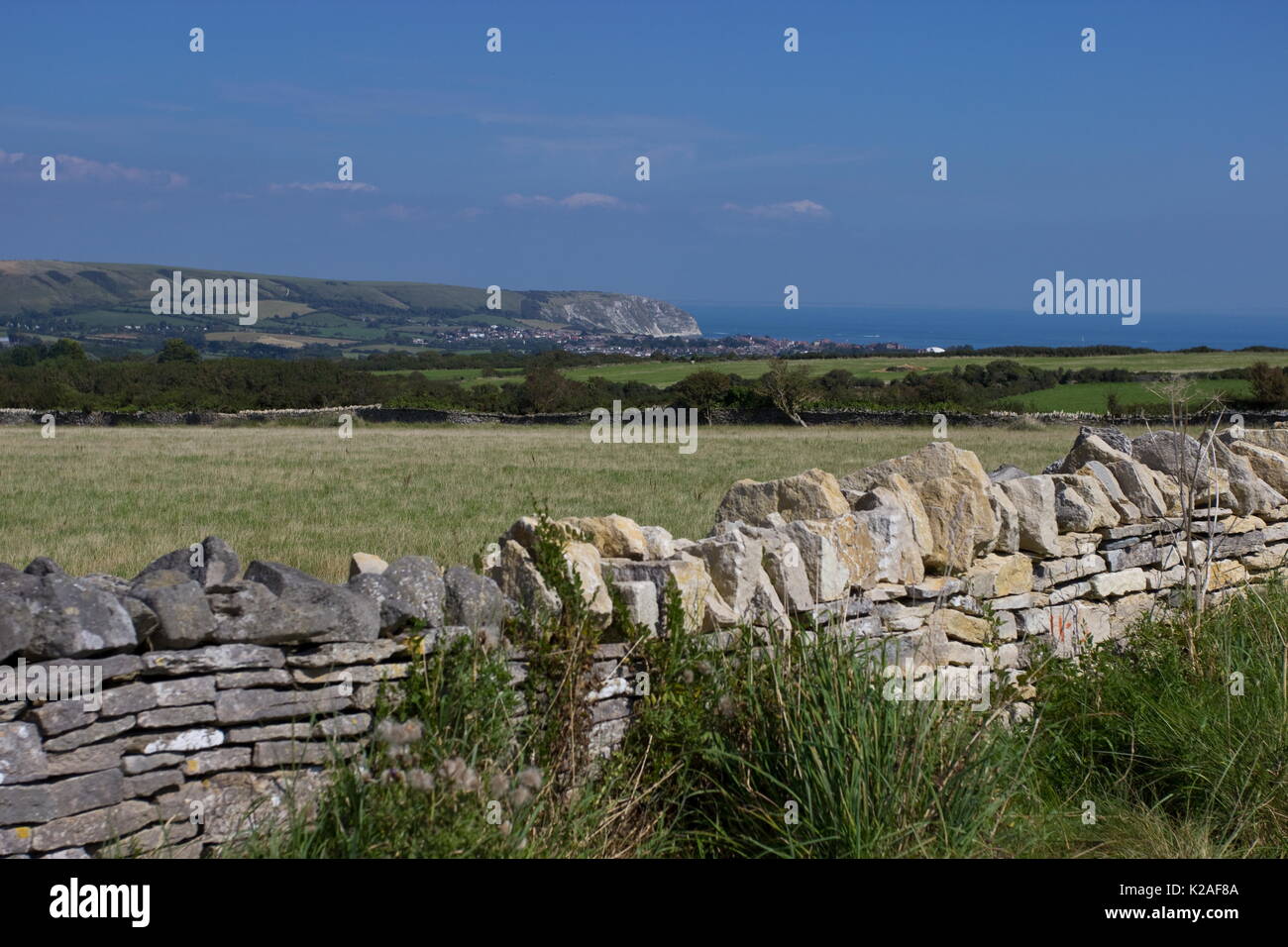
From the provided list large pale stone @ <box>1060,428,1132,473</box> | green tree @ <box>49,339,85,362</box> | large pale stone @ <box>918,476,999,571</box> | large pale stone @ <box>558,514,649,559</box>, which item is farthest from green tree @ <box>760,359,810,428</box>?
green tree @ <box>49,339,85,362</box>

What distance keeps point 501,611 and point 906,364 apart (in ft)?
253

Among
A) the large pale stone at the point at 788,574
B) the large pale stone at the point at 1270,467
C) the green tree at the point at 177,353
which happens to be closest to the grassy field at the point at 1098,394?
the large pale stone at the point at 1270,467

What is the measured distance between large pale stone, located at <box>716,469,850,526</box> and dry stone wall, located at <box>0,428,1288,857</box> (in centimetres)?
2

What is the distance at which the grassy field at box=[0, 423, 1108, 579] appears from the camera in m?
12.4

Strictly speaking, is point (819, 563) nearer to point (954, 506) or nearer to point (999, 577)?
point (954, 506)

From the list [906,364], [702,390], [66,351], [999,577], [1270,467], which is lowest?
[999,577]

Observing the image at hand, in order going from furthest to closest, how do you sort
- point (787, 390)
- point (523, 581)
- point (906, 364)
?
Answer: 1. point (906, 364)
2. point (787, 390)
3. point (523, 581)

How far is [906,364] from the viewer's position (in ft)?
257

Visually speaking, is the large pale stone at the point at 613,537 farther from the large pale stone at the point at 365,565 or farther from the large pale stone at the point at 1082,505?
the large pale stone at the point at 1082,505

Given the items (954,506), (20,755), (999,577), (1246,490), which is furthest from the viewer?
(1246,490)

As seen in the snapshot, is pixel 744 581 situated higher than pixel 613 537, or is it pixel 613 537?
pixel 613 537

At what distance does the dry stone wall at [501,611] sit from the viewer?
360 centimetres

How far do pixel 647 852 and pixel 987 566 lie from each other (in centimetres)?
291

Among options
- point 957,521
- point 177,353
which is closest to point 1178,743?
point 957,521
